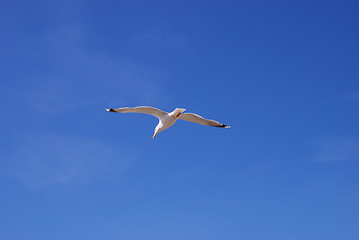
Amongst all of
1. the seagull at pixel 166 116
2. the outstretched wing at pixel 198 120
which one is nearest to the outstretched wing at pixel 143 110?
the seagull at pixel 166 116

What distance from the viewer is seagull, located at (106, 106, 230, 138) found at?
123ft

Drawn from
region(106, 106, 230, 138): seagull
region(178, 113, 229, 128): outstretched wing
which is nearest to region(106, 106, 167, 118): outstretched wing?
region(106, 106, 230, 138): seagull

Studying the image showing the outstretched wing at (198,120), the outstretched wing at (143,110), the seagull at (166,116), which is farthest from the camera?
the outstretched wing at (198,120)

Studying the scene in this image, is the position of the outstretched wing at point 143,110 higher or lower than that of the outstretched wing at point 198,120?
lower

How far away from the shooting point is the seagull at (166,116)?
37469 millimetres

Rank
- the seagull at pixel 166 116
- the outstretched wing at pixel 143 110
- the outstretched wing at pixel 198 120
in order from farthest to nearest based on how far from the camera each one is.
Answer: the outstretched wing at pixel 198 120, the seagull at pixel 166 116, the outstretched wing at pixel 143 110

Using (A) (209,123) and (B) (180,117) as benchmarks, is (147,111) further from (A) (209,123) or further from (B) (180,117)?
(A) (209,123)

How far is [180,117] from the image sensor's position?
40.8 m

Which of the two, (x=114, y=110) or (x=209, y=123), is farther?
(x=209, y=123)

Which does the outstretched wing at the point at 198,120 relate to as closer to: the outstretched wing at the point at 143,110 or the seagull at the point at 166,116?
the seagull at the point at 166,116

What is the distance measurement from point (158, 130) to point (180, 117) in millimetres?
2209

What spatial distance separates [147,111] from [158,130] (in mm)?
3102

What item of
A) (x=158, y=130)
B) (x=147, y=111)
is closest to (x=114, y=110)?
(x=147, y=111)

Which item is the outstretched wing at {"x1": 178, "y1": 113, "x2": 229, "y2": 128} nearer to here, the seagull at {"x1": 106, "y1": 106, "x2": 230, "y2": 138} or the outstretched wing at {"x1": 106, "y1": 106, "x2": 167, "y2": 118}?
the seagull at {"x1": 106, "y1": 106, "x2": 230, "y2": 138}
